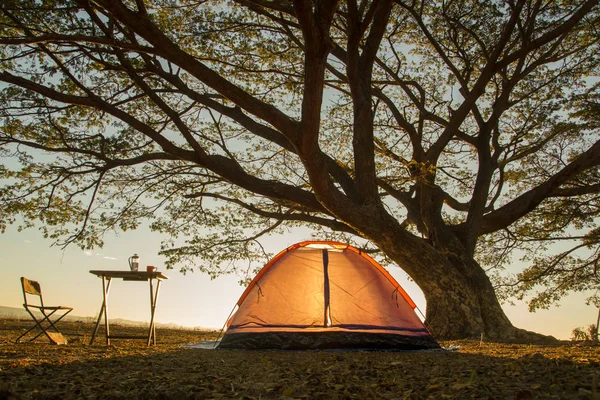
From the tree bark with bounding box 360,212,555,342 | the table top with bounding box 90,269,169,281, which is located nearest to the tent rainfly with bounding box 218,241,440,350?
the tree bark with bounding box 360,212,555,342

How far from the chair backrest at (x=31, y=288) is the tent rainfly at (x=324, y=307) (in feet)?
10.0

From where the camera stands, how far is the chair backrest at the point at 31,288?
7.39 m

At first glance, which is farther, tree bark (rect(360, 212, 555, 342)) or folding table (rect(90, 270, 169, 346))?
tree bark (rect(360, 212, 555, 342))

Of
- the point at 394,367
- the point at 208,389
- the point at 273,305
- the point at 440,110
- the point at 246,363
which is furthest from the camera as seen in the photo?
the point at 440,110

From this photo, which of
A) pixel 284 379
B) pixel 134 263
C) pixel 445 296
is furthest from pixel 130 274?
pixel 445 296

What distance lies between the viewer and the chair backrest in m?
7.39

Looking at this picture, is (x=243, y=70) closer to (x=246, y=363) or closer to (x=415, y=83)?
(x=415, y=83)

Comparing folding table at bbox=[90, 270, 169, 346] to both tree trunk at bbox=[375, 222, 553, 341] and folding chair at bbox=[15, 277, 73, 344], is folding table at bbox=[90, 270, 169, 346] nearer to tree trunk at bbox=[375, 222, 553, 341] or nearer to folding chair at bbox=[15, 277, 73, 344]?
folding chair at bbox=[15, 277, 73, 344]

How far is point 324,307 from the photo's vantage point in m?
8.02

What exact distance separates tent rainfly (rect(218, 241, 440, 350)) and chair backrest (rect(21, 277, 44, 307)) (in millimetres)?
3054

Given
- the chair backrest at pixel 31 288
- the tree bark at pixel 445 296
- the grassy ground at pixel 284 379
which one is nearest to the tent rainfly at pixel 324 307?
the tree bark at pixel 445 296

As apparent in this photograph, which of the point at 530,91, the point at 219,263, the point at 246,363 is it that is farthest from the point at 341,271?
the point at 530,91

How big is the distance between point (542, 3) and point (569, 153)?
407 centimetres

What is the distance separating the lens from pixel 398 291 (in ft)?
27.4
